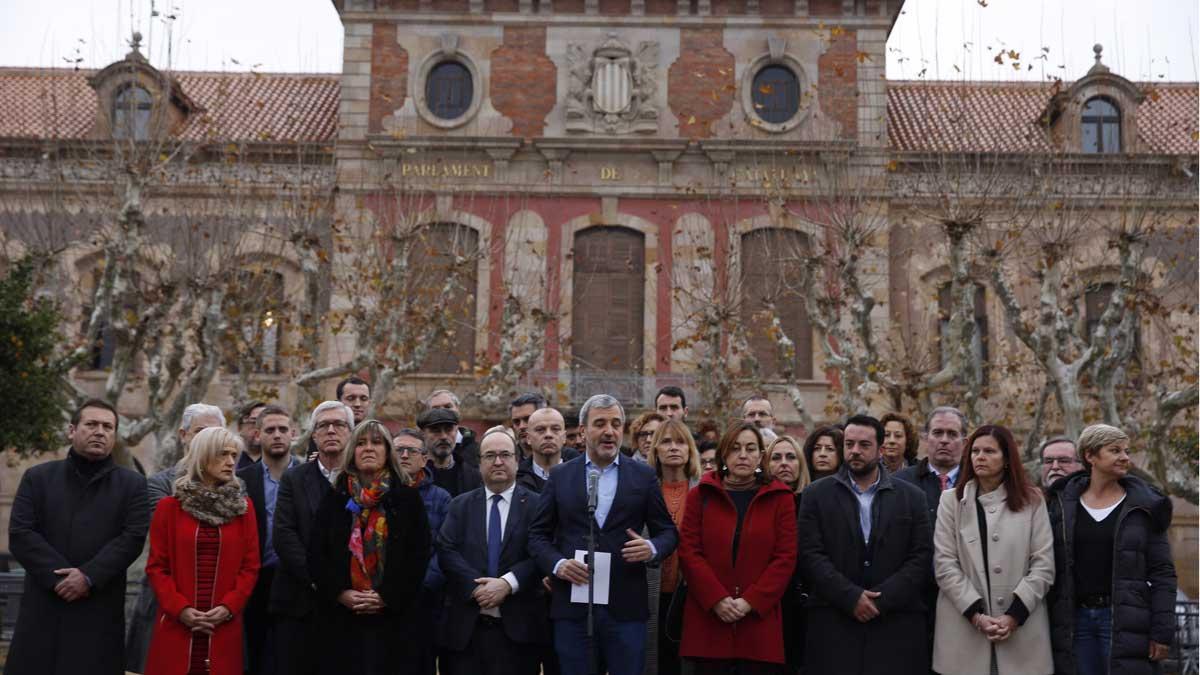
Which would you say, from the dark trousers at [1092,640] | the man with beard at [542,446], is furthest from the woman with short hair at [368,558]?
the dark trousers at [1092,640]

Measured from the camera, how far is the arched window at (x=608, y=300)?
84.6 feet

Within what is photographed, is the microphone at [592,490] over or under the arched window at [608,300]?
under

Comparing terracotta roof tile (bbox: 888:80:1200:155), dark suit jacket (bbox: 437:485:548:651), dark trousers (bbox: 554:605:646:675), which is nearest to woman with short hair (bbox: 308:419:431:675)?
dark suit jacket (bbox: 437:485:548:651)

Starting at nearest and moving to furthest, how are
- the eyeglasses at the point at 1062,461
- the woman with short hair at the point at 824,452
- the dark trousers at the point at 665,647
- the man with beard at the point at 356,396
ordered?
the dark trousers at the point at 665,647 < the eyeglasses at the point at 1062,461 < the woman with short hair at the point at 824,452 < the man with beard at the point at 356,396

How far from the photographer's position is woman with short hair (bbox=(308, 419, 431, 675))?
7707mm

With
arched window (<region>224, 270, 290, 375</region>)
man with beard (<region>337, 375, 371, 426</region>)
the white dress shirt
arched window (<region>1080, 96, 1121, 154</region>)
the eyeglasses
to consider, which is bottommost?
the white dress shirt

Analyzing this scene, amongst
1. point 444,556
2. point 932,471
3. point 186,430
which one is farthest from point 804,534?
point 186,430

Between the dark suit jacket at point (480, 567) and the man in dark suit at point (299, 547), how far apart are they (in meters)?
0.79

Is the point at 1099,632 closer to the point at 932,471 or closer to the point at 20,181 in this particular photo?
the point at 932,471

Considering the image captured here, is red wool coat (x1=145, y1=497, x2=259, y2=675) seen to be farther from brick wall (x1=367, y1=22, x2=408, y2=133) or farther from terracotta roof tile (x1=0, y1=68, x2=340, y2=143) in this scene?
terracotta roof tile (x1=0, y1=68, x2=340, y2=143)

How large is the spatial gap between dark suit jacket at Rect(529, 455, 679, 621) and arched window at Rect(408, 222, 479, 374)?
15.6 meters

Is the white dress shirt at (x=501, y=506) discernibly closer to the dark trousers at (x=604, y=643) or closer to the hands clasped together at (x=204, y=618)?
the dark trousers at (x=604, y=643)

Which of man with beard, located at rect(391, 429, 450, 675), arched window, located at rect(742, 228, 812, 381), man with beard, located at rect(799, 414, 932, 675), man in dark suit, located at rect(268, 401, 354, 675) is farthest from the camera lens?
arched window, located at rect(742, 228, 812, 381)

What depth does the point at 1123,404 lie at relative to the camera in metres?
22.4
